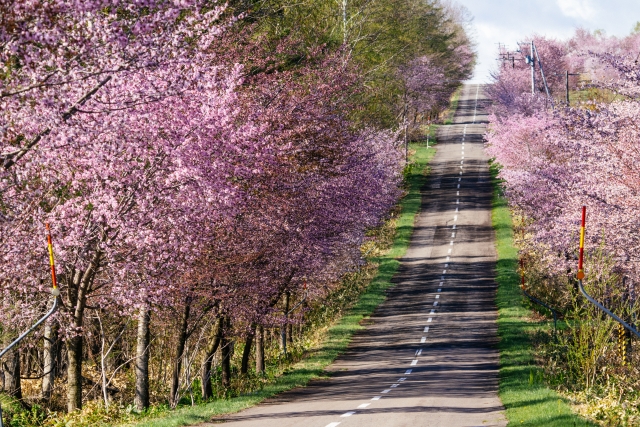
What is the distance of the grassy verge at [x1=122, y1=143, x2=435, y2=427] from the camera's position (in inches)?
683

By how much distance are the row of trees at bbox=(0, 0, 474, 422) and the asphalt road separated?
3.14m

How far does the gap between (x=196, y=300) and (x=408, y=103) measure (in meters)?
53.3

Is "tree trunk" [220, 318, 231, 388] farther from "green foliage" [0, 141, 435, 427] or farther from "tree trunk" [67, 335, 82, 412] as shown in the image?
"tree trunk" [67, 335, 82, 412]

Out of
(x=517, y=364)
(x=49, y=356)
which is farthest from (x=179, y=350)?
(x=517, y=364)

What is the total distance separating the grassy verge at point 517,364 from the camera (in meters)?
16.5

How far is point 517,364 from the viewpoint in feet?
90.3

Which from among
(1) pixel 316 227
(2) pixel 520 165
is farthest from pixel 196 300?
(2) pixel 520 165

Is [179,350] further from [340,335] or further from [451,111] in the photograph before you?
[451,111]

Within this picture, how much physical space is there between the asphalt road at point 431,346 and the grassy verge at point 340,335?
0.44m

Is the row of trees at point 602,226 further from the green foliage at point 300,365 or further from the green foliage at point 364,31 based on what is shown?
the green foliage at point 364,31

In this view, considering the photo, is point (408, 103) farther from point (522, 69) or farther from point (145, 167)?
point (145, 167)

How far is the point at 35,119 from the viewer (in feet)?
38.7

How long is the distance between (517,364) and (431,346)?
5692mm

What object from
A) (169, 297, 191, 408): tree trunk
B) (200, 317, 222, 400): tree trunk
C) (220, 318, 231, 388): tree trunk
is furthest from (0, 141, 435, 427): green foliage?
(169, 297, 191, 408): tree trunk
